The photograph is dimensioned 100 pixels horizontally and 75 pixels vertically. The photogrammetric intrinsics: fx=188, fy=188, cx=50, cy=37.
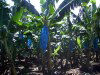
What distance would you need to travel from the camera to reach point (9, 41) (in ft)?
30.4

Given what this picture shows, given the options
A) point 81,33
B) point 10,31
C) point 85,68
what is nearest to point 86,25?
point 81,33

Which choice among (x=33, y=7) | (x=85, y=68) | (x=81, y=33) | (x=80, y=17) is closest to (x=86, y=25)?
(x=81, y=33)

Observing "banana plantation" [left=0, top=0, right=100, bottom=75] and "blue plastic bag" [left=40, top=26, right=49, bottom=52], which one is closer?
"banana plantation" [left=0, top=0, right=100, bottom=75]

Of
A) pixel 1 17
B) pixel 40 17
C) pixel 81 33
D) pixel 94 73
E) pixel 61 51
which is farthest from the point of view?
pixel 61 51

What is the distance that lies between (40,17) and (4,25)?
2281 millimetres

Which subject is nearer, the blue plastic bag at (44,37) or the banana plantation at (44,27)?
the banana plantation at (44,27)

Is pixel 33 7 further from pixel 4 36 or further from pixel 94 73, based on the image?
pixel 94 73

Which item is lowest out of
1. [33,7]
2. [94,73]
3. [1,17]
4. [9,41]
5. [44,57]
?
[94,73]

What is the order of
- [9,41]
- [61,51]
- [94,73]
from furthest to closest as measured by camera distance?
[61,51] → [94,73] → [9,41]

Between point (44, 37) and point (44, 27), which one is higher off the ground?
point (44, 27)

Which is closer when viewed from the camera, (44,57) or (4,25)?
(4,25)

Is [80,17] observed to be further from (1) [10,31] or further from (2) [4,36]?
(2) [4,36]

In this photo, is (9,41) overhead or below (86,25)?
below

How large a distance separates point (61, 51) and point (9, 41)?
6.24 meters
